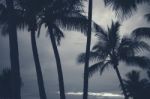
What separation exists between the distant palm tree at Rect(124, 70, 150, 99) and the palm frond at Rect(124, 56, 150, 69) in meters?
9.58

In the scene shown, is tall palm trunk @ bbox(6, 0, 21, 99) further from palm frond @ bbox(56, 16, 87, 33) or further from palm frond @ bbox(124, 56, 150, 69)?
palm frond @ bbox(124, 56, 150, 69)

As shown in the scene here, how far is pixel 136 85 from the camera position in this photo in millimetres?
47562

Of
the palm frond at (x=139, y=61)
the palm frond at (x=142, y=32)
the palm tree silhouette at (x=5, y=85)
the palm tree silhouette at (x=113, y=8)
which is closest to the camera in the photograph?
the palm tree silhouette at (x=113, y=8)

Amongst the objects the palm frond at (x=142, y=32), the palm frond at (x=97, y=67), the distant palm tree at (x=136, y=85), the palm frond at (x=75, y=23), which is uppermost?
Answer: the palm frond at (x=75, y=23)

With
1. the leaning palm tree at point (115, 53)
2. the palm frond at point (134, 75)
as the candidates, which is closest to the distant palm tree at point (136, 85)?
the palm frond at point (134, 75)

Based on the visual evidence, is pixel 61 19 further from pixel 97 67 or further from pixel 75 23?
pixel 97 67

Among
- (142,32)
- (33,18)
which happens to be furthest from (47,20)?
(142,32)

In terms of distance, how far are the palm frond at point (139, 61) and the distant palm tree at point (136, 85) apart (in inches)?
377

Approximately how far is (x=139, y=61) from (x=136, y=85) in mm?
10995

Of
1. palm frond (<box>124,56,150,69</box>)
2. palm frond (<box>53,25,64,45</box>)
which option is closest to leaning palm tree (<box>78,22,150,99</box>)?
palm frond (<box>124,56,150,69</box>)

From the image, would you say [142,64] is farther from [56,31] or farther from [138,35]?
[56,31]

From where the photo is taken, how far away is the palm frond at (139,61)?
36.8m

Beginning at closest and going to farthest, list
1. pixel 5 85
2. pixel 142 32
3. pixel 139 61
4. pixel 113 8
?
pixel 113 8 → pixel 142 32 → pixel 139 61 → pixel 5 85

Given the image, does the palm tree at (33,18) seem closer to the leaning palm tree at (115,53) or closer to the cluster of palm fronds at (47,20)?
the cluster of palm fronds at (47,20)
